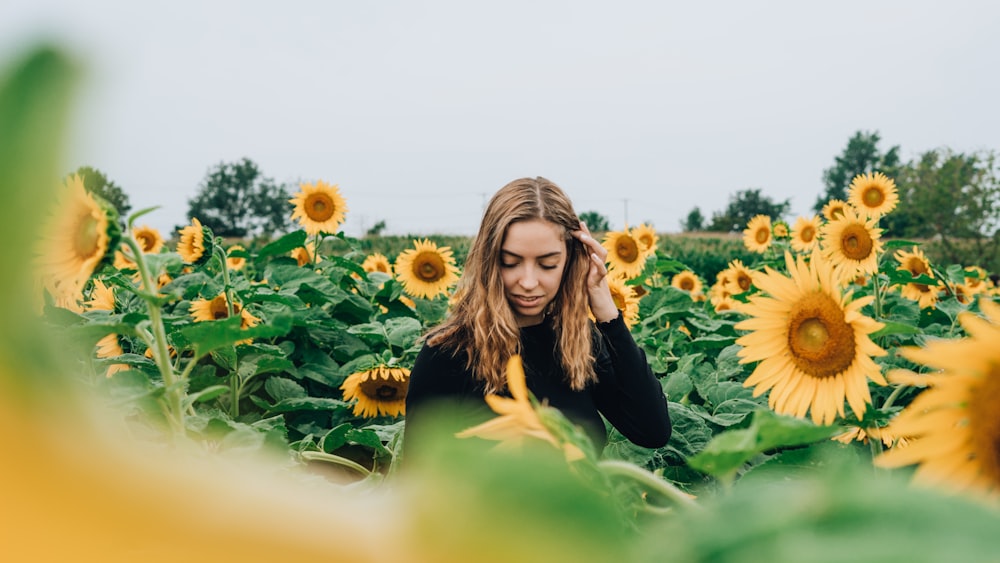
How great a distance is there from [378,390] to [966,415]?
2.51 metres

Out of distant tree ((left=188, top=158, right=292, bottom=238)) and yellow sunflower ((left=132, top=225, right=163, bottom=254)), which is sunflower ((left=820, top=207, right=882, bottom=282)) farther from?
distant tree ((left=188, top=158, right=292, bottom=238))

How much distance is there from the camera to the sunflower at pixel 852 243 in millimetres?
3811

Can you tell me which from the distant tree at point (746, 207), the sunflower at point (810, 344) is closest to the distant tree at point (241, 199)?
the distant tree at point (746, 207)

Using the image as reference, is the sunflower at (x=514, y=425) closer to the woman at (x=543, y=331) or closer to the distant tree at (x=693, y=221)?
the woman at (x=543, y=331)

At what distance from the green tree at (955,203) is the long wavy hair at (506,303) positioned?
17.5 m

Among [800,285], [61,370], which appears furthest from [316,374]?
[61,370]

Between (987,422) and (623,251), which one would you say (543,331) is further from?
(623,251)

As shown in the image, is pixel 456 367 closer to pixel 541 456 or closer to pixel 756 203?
pixel 541 456

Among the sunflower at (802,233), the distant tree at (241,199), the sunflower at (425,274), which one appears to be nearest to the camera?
the sunflower at (425,274)

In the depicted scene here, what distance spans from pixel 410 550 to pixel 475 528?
19 millimetres

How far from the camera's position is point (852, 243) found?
12.9ft

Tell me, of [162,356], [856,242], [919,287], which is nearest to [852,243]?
[856,242]

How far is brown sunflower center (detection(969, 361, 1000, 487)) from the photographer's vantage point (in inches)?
17.8

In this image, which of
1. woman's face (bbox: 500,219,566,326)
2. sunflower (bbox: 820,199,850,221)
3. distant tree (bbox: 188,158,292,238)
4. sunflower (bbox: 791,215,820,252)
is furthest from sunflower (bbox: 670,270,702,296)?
distant tree (bbox: 188,158,292,238)
